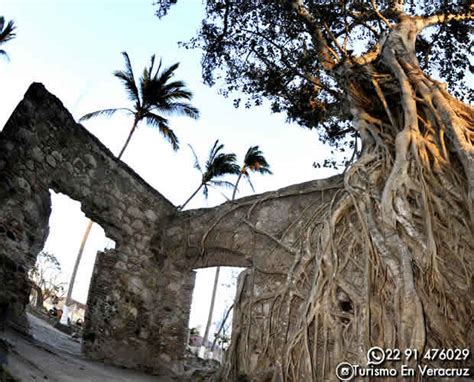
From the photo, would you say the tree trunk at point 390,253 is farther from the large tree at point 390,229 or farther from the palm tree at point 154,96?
the palm tree at point 154,96

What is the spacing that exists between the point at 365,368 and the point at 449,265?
3.89 ft

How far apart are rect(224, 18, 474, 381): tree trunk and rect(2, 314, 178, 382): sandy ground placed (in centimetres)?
135

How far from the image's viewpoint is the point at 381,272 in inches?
161

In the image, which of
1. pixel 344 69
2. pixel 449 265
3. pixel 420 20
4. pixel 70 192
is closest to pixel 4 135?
pixel 70 192

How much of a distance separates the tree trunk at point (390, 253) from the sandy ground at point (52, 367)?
4.43 feet

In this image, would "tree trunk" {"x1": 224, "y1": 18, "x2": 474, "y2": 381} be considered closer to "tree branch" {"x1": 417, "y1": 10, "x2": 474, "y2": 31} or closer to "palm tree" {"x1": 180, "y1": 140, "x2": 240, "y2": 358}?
"tree branch" {"x1": 417, "y1": 10, "x2": 474, "y2": 31}

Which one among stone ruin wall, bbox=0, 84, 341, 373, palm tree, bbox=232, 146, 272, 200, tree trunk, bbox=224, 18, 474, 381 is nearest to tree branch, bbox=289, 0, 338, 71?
tree trunk, bbox=224, 18, 474, 381

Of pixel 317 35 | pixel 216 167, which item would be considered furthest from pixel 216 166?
pixel 317 35

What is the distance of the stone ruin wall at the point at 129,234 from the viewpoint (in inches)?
204

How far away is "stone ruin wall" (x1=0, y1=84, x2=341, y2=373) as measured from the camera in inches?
204

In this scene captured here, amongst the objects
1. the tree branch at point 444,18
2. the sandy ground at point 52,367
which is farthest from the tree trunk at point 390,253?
the sandy ground at point 52,367

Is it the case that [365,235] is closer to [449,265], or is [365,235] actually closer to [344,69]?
[449,265]

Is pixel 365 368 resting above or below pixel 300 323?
below

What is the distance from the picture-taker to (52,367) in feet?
13.7
